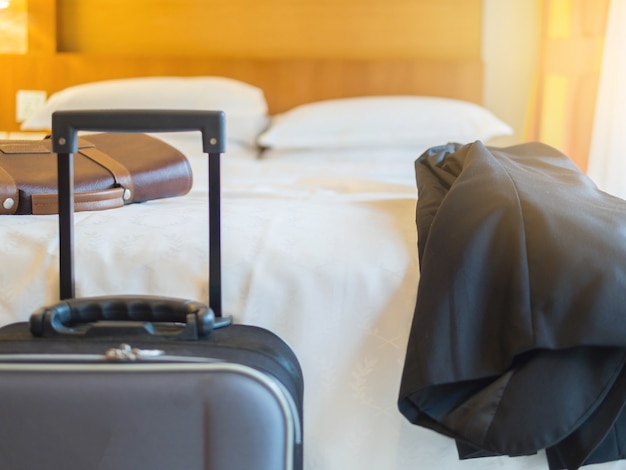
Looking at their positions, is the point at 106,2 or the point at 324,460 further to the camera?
the point at 106,2

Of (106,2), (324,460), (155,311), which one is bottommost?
(324,460)

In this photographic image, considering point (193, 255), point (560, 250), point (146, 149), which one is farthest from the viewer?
point (146, 149)

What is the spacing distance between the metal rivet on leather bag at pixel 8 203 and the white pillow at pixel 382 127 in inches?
45.0

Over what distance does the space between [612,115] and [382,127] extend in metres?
0.61

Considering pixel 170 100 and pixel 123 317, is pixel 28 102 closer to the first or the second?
pixel 170 100

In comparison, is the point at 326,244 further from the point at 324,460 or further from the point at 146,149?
the point at 146,149

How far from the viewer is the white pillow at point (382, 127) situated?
80.2 inches

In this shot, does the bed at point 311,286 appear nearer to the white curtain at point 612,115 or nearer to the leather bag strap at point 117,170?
the leather bag strap at point 117,170

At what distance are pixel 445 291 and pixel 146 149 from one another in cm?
64

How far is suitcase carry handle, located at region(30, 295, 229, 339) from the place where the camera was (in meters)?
0.74

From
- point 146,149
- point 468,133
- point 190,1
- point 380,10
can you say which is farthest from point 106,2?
point 146,149

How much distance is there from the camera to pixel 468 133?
2.05 m

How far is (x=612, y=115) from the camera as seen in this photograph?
74.8 inches

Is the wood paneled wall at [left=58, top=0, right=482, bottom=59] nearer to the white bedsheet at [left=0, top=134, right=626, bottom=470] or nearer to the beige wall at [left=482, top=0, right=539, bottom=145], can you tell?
the beige wall at [left=482, top=0, right=539, bottom=145]
